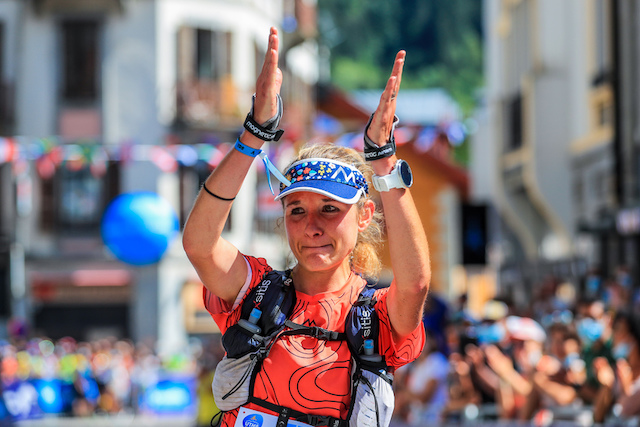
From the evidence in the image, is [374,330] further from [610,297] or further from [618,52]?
[618,52]

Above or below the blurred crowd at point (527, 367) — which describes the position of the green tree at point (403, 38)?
above

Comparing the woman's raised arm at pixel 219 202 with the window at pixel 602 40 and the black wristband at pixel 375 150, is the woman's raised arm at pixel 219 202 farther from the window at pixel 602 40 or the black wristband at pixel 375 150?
the window at pixel 602 40

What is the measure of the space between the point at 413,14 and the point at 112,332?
28.1 m

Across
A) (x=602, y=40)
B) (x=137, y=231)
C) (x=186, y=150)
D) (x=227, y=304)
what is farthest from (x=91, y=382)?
(x=227, y=304)

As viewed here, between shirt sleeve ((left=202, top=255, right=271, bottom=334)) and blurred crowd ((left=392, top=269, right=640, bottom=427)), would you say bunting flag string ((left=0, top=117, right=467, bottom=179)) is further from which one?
shirt sleeve ((left=202, top=255, right=271, bottom=334))

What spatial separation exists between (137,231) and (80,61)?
17681mm

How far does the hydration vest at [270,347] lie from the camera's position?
2.99 metres

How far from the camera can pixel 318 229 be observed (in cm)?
Result: 307

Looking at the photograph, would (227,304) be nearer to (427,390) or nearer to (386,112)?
(386,112)

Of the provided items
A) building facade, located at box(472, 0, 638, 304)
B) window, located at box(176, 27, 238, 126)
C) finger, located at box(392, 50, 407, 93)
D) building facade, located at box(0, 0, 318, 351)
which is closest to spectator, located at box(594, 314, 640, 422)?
finger, located at box(392, 50, 407, 93)

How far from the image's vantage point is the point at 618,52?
14.2 meters

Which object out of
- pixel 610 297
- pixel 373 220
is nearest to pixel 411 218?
pixel 373 220

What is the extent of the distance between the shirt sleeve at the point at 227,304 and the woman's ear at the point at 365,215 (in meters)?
0.36

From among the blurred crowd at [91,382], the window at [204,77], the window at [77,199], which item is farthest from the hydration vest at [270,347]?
the window at [77,199]
